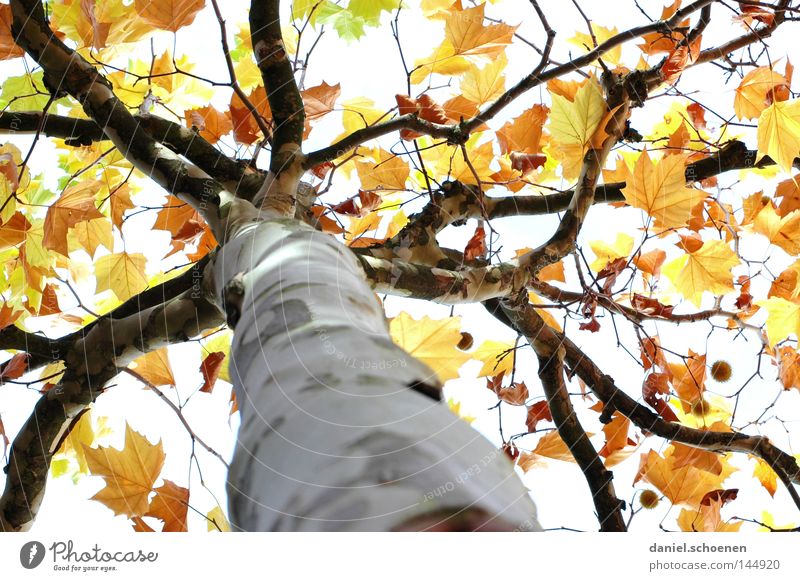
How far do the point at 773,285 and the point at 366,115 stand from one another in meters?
0.61

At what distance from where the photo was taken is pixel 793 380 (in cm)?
87

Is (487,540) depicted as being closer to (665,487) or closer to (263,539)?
(263,539)

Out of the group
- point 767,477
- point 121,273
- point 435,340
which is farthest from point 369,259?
point 767,477

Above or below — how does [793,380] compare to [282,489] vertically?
above

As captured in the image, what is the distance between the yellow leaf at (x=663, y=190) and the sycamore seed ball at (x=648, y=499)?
0.39m

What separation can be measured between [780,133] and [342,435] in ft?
2.30

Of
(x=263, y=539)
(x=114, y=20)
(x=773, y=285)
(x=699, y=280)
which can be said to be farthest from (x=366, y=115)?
(x=263, y=539)

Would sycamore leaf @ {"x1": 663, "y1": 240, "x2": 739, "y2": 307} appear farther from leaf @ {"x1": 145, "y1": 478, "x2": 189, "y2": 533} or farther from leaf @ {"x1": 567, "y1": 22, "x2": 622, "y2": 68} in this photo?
leaf @ {"x1": 145, "y1": 478, "x2": 189, "y2": 533}

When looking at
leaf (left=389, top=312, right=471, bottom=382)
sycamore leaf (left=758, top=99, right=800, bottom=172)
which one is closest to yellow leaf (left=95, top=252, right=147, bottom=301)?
leaf (left=389, top=312, right=471, bottom=382)

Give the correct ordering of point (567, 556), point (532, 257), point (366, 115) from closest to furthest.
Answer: point (567, 556) < point (532, 257) < point (366, 115)

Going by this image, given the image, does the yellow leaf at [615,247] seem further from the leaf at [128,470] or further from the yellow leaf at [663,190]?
the leaf at [128,470]

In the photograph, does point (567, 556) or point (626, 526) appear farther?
point (626, 526)

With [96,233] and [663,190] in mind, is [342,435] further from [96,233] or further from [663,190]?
[96,233]

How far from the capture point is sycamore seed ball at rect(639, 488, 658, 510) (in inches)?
32.6
